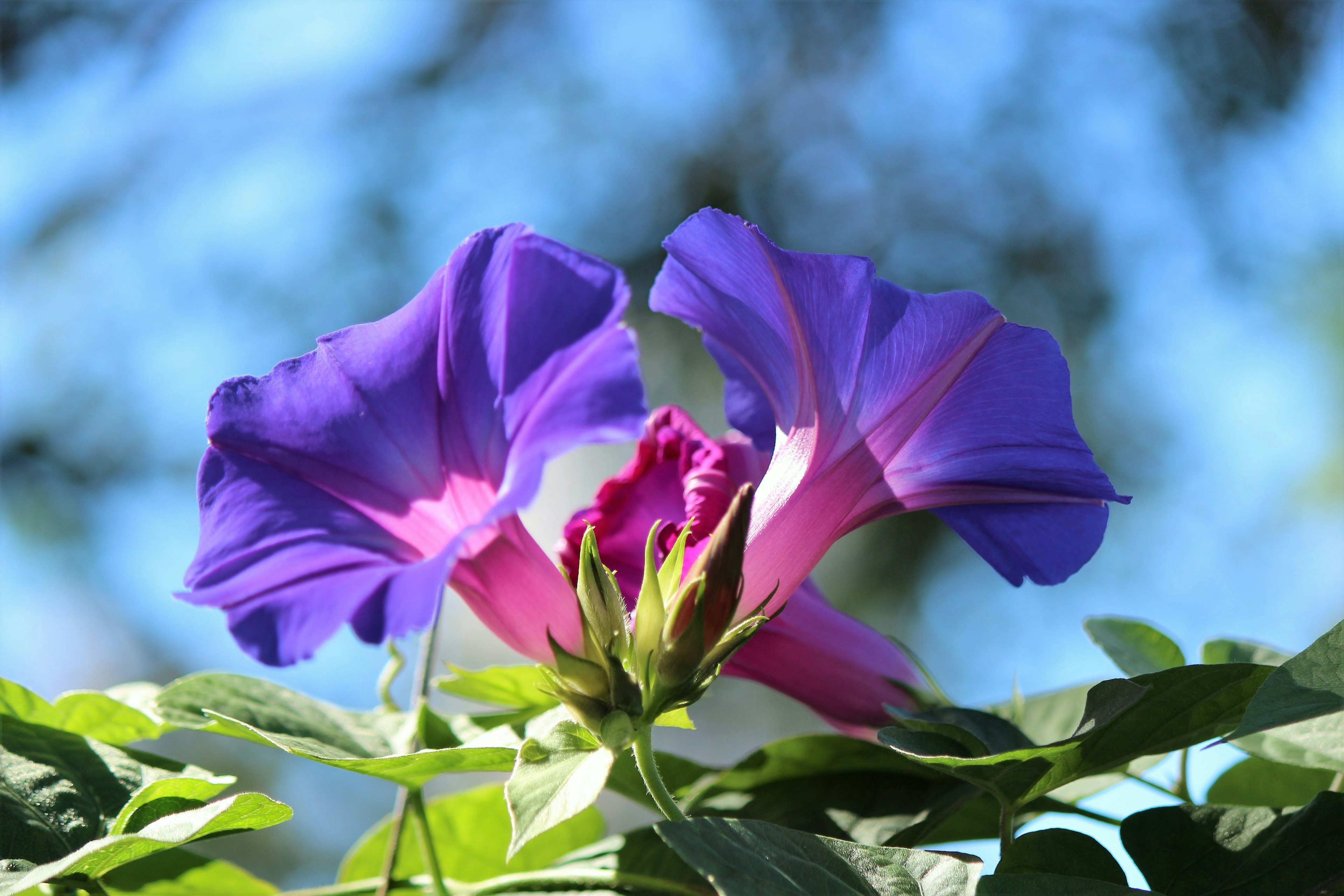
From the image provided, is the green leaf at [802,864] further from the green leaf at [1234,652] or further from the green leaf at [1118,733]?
the green leaf at [1234,652]

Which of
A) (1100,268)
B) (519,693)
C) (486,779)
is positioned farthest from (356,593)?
(1100,268)

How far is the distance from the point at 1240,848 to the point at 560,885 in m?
0.30

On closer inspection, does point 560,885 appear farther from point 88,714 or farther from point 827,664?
point 88,714

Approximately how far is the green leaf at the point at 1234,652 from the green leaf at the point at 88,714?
0.58 metres

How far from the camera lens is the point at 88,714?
579mm

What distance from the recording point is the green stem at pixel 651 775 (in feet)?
1.26

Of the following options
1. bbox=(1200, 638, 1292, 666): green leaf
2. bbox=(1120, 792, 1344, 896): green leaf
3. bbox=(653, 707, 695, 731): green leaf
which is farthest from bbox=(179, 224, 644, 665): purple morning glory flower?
bbox=(1200, 638, 1292, 666): green leaf

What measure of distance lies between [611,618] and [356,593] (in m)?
0.10

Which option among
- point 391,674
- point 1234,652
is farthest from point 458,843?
point 1234,652

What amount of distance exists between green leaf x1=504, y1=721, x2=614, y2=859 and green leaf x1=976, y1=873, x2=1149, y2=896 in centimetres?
13

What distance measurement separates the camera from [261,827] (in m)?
0.45

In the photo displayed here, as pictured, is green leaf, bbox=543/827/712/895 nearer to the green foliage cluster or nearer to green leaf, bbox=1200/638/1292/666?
the green foliage cluster

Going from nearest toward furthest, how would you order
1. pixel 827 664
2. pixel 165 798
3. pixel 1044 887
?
pixel 1044 887
pixel 165 798
pixel 827 664

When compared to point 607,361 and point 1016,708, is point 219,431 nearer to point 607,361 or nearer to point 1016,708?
point 607,361
